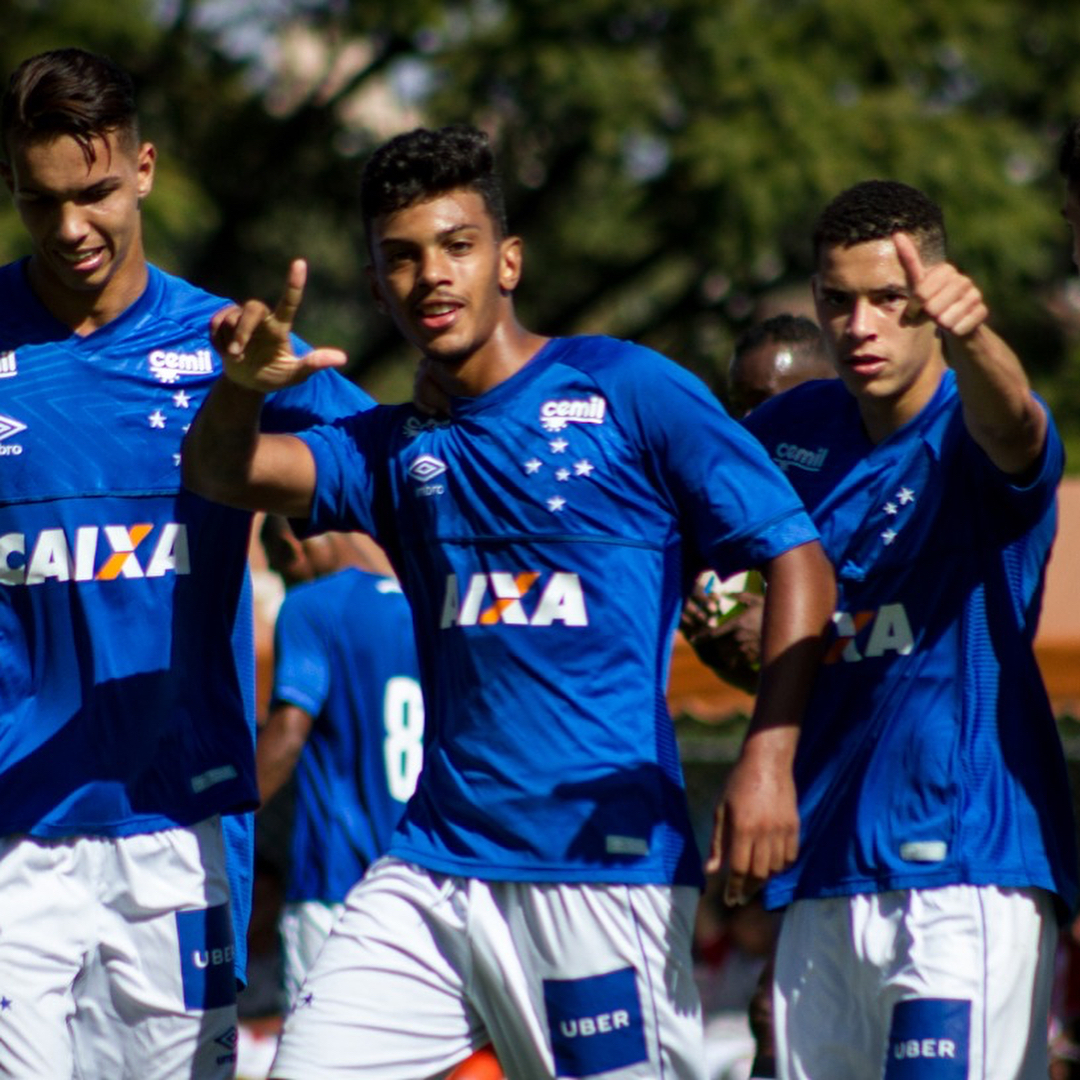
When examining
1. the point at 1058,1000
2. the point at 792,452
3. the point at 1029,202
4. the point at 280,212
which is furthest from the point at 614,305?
the point at 792,452

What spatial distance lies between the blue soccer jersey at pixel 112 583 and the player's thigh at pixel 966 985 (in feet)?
4.84

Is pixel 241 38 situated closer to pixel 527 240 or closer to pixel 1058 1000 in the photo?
pixel 527 240

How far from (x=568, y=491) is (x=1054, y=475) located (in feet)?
3.22

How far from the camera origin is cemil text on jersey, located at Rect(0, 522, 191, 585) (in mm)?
4398

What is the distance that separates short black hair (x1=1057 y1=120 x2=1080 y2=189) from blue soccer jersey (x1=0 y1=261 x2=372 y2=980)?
1.59m

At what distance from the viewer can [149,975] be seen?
4410mm

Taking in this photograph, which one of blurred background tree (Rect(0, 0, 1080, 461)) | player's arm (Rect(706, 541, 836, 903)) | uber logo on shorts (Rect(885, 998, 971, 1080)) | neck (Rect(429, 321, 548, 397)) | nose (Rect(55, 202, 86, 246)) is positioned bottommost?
uber logo on shorts (Rect(885, 998, 971, 1080))

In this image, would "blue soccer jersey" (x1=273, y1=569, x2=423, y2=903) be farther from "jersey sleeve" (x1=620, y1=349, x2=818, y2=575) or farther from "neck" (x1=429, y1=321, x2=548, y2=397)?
"jersey sleeve" (x1=620, y1=349, x2=818, y2=575)

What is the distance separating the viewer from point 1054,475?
4.15 meters

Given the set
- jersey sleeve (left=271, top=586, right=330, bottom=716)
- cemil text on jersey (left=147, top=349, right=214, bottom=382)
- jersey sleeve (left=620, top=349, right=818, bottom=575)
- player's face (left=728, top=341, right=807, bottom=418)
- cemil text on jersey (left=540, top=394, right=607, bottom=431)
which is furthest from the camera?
jersey sleeve (left=271, top=586, right=330, bottom=716)

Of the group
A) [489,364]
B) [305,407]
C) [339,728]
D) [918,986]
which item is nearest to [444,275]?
[489,364]

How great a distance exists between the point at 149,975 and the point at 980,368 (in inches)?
83.9

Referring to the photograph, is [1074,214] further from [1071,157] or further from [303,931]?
[303,931]

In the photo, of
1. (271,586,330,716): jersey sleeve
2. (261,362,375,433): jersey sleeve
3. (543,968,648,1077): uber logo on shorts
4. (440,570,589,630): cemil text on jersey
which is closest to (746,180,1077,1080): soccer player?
(543,968,648,1077): uber logo on shorts
